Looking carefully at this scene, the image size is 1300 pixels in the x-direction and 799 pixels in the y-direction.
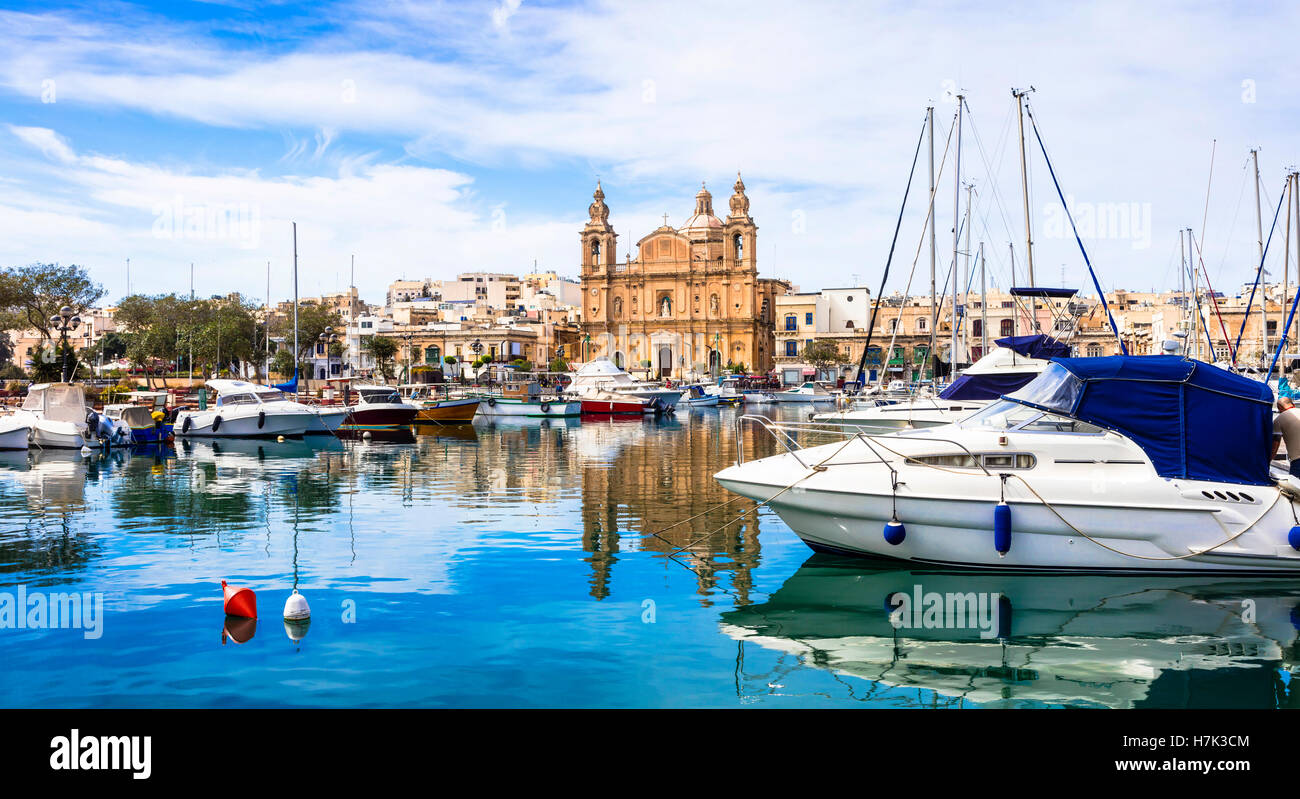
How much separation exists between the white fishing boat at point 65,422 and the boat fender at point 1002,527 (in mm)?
25131

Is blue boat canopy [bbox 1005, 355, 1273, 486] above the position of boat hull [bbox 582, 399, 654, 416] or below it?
above

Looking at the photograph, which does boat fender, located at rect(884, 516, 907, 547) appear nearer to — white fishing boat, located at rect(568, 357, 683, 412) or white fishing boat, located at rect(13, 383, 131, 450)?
white fishing boat, located at rect(13, 383, 131, 450)

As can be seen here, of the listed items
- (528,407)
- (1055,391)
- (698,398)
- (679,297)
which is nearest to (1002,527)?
(1055,391)

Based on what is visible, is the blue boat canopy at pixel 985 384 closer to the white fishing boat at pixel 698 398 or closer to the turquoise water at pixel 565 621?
the turquoise water at pixel 565 621

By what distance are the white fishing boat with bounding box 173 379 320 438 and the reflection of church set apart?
195 feet

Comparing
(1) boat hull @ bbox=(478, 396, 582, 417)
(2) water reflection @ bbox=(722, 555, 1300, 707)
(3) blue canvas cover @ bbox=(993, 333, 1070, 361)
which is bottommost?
(2) water reflection @ bbox=(722, 555, 1300, 707)

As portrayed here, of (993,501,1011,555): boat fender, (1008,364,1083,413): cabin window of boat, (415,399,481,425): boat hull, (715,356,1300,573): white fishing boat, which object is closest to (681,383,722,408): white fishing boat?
(415,399,481,425): boat hull

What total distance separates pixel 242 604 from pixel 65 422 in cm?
2173

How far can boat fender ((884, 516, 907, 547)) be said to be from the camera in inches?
411

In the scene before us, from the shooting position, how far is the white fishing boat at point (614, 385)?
5016 cm

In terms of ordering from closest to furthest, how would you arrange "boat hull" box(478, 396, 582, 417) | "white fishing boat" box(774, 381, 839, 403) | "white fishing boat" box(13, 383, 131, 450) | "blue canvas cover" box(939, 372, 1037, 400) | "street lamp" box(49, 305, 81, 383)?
"blue canvas cover" box(939, 372, 1037, 400) < "white fishing boat" box(13, 383, 131, 450) < "street lamp" box(49, 305, 81, 383) < "boat hull" box(478, 396, 582, 417) < "white fishing boat" box(774, 381, 839, 403)

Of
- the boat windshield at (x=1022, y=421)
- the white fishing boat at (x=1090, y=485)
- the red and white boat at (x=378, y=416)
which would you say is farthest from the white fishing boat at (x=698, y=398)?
the white fishing boat at (x=1090, y=485)

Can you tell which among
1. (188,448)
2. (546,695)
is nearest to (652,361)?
(188,448)

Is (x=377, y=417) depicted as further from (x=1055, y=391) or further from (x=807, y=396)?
(x=807, y=396)
